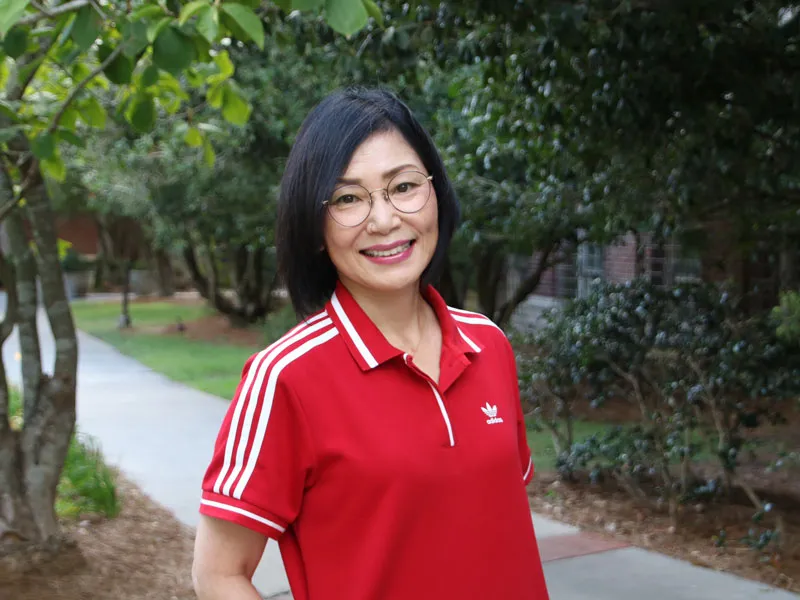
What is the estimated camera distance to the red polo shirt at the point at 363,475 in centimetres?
163

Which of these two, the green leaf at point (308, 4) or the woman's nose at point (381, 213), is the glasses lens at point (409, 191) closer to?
the woman's nose at point (381, 213)

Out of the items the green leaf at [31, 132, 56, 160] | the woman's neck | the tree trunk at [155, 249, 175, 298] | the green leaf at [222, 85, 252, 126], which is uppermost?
the green leaf at [222, 85, 252, 126]

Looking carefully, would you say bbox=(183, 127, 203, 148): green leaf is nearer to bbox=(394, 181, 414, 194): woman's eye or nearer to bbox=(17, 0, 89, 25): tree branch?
bbox=(17, 0, 89, 25): tree branch

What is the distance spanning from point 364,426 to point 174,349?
17.0m

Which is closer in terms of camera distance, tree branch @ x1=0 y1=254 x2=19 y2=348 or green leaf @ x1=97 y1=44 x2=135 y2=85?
green leaf @ x1=97 y1=44 x2=135 y2=85

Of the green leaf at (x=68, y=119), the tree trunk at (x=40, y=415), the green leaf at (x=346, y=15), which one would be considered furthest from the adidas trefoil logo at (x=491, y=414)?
the tree trunk at (x=40, y=415)

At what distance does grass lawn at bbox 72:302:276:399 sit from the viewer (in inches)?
552

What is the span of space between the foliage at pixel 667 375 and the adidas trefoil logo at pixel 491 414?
13.9 feet

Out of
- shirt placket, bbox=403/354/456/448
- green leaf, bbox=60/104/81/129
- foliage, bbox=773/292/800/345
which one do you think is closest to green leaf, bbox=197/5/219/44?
shirt placket, bbox=403/354/456/448

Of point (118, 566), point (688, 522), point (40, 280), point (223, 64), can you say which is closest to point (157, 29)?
point (223, 64)

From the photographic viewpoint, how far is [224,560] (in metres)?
1.66

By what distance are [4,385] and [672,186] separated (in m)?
4.03

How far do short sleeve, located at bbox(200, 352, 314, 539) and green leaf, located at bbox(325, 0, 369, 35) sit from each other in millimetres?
1350

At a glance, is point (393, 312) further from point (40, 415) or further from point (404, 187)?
point (40, 415)
